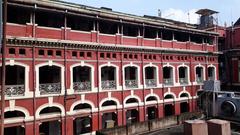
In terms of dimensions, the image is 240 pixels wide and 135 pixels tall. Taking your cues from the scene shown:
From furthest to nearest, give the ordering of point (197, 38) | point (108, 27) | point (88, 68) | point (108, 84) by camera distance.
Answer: point (197, 38)
point (108, 27)
point (108, 84)
point (88, 68)

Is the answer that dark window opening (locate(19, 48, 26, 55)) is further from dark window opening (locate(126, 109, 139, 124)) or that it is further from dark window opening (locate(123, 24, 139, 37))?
dark window opening (locate(126, 109, 139, 124))

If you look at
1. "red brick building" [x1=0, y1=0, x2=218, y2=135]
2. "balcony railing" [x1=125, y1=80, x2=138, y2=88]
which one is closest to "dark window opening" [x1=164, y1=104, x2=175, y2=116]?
"red brick building" [x1=0, y1=0, x2=218, y2=135]

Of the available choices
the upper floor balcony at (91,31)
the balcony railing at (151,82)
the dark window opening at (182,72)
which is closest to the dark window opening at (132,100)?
the balcony railing at (151,82)

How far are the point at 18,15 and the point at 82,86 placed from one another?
8065 mm

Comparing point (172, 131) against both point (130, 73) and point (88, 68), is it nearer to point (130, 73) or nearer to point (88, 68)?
point (130, 73)

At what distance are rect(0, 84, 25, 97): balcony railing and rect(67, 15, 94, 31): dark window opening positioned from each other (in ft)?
24.1

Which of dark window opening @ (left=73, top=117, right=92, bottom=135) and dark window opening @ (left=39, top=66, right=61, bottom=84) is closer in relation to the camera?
dark window opening @ (left=39, top=66, right=61, bottom=84)

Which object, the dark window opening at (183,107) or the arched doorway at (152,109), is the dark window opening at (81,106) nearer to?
the arched doorway at (152,109)

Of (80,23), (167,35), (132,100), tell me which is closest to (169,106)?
(132,100)

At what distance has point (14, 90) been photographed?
66.2 ft

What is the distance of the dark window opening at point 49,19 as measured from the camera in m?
22.4

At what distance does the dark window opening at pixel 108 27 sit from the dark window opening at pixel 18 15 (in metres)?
7.12

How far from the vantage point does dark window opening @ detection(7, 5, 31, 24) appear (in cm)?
2106

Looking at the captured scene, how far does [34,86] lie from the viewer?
69.1 ft
